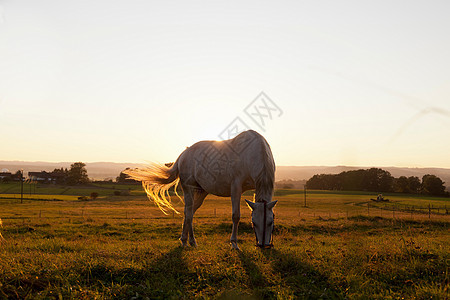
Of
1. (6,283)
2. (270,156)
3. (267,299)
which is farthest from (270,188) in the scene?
(6,283)

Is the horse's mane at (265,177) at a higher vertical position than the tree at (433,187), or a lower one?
higher

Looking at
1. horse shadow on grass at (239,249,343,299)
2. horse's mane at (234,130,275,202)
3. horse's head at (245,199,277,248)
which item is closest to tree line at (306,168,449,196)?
horse's mane at (234,130,275,202)

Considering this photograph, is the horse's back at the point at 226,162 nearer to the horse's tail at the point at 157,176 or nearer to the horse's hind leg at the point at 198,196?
the horse's hind leg at the point at 198,196

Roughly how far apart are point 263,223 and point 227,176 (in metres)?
2.02

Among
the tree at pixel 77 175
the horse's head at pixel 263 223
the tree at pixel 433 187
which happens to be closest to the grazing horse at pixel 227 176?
the horse's head at pixel 263 223

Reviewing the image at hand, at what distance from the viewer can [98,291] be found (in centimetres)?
558

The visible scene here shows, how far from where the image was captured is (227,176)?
9.59 meters

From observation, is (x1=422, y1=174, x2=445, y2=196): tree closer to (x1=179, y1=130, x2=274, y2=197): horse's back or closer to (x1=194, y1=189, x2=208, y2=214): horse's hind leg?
(x1=194, y1=189, x2=208, y2=214): horse's hind leg

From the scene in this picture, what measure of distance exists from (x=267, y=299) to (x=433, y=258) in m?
4.56

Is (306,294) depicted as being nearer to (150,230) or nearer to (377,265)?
(377,265)

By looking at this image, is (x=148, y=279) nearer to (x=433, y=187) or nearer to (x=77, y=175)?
(x=433, y=187)

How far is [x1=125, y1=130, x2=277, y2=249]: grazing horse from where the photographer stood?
831cm

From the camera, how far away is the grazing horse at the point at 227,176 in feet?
27.3

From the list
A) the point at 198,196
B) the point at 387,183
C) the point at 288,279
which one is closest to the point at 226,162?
the point at 198,196
